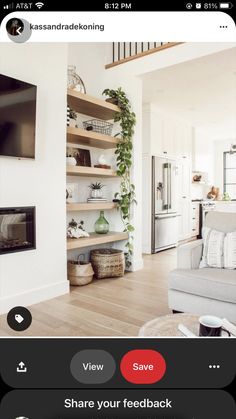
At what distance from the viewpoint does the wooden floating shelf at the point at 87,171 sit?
244cm

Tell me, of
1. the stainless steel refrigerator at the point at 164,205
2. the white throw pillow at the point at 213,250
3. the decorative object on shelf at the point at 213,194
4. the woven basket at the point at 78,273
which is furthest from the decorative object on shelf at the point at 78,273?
the decorative object on shelf at the point at 213,194

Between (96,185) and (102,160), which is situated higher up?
(102,160)

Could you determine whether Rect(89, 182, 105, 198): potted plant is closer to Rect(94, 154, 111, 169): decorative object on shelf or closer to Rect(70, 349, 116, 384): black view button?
Rect(94, 154, 111, 169): decorative object on shelf

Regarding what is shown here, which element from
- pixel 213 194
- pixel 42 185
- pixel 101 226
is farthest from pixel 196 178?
pixel 42 185

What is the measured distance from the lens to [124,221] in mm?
3049

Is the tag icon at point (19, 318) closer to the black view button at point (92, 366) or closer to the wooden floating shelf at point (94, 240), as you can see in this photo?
the black view button at point (92, 366)

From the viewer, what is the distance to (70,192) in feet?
9.07

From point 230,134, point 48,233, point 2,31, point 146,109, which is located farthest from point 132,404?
point 230,134

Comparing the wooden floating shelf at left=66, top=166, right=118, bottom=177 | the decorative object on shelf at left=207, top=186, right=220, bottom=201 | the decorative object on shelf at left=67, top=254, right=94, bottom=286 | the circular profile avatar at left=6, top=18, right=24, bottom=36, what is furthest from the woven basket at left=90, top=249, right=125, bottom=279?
the decorative object on shelf at left=207, top=186, right=220, bottom=201

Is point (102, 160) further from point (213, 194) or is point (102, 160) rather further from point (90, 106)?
point (213, 194)

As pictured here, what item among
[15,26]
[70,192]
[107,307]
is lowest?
[107,307]

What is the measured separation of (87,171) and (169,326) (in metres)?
1.88

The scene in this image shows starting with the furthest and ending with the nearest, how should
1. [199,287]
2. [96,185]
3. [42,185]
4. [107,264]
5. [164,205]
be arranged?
[164,205] → [96,185] → [107,264] → [42,185] → [199,287]

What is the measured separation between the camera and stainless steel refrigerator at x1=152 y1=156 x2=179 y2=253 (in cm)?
403
